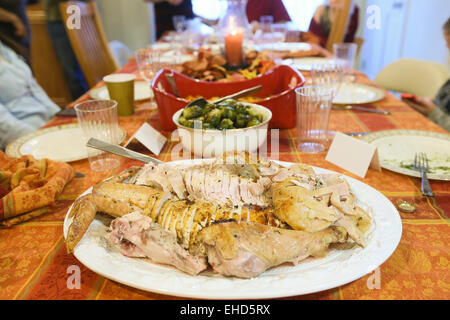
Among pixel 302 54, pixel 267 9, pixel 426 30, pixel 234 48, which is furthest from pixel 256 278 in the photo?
pixel 267 9

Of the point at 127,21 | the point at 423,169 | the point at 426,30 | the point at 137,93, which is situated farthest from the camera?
the point at 127,21

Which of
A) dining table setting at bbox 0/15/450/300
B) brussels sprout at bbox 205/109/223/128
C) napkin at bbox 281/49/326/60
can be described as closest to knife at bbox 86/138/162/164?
dining table setting at bbox 0/15/450/300

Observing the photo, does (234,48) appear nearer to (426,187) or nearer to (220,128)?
(220,128)

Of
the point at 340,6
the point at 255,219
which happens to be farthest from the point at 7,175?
the point at 340,6

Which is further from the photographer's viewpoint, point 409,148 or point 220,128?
point 409,148

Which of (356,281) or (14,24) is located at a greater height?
(14,24)

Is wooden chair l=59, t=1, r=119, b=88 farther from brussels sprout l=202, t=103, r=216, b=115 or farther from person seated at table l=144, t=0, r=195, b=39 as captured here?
person seated at table l=144, t=0, r=195, b=39

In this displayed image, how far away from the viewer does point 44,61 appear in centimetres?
551

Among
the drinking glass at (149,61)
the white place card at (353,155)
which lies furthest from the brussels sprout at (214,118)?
the drinking glass at (149,61)

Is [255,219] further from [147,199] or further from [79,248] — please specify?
[79,248]

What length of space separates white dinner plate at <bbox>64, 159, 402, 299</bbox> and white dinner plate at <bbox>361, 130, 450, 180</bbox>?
1.64ft

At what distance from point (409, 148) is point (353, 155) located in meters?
0.33

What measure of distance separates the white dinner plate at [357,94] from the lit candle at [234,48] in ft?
2.67

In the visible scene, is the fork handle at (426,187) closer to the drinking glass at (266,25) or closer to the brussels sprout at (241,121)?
the brussels sprout at (241,121)
